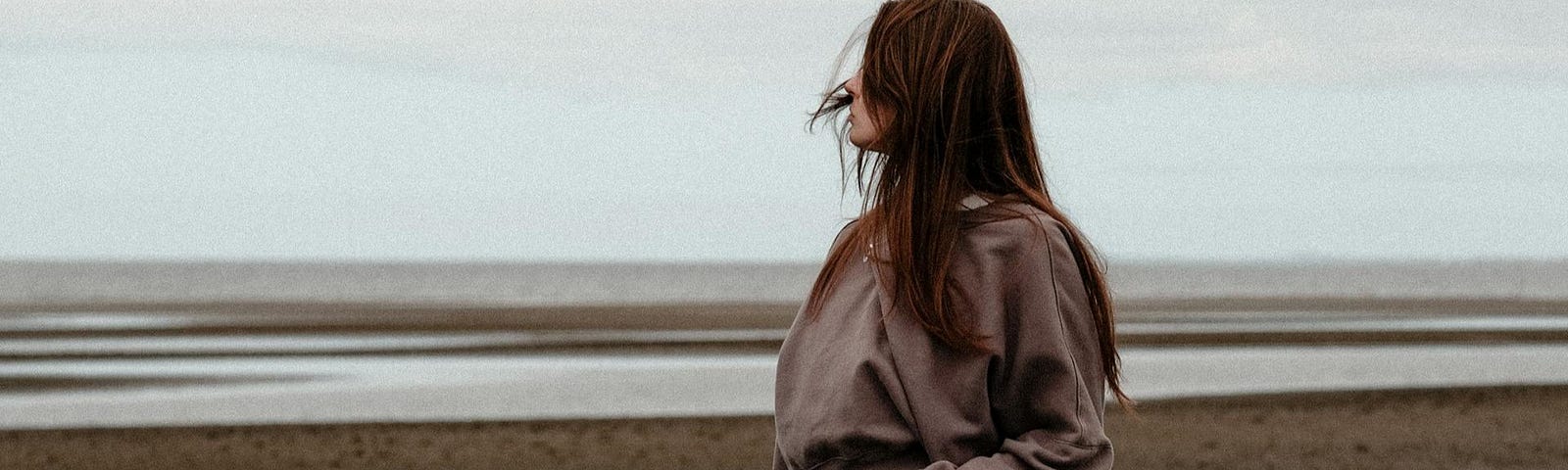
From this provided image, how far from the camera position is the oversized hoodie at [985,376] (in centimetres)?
193

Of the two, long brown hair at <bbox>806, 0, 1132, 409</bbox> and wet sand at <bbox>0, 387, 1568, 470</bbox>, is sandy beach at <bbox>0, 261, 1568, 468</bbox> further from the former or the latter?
long brown hair at <bbox>806, 0, 1132, 409</bbox>

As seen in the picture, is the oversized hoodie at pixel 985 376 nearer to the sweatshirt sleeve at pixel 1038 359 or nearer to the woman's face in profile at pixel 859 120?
the sweatshirt sleeve at pixel 1038 359

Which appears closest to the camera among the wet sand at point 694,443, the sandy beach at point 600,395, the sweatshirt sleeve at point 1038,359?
the sweatshirt sleeve at point 1038,359

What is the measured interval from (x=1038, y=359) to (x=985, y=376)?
0.08 metres

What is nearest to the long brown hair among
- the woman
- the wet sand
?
the woman

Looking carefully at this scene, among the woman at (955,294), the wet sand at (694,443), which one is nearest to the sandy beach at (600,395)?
the wet sand at (694,443)

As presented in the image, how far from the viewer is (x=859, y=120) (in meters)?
2.05

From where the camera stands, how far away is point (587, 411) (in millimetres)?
13062

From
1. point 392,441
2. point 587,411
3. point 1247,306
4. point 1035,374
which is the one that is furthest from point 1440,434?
point 1247,306

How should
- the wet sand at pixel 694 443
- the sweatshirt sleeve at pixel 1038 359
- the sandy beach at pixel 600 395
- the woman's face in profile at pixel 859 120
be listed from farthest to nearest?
the sandy beach at pixel 600 395
the wet sand at pixel 694 443
the woman's face in profile at pixel 859 120
the sweatshirt sleeve at pixel 1038 359

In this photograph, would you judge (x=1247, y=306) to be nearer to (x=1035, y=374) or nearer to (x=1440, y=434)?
(x=1440, y=434)

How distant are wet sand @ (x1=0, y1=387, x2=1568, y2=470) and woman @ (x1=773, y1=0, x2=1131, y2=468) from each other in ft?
26.7

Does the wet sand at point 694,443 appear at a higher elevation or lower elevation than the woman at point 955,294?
lower

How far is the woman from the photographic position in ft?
6.36
